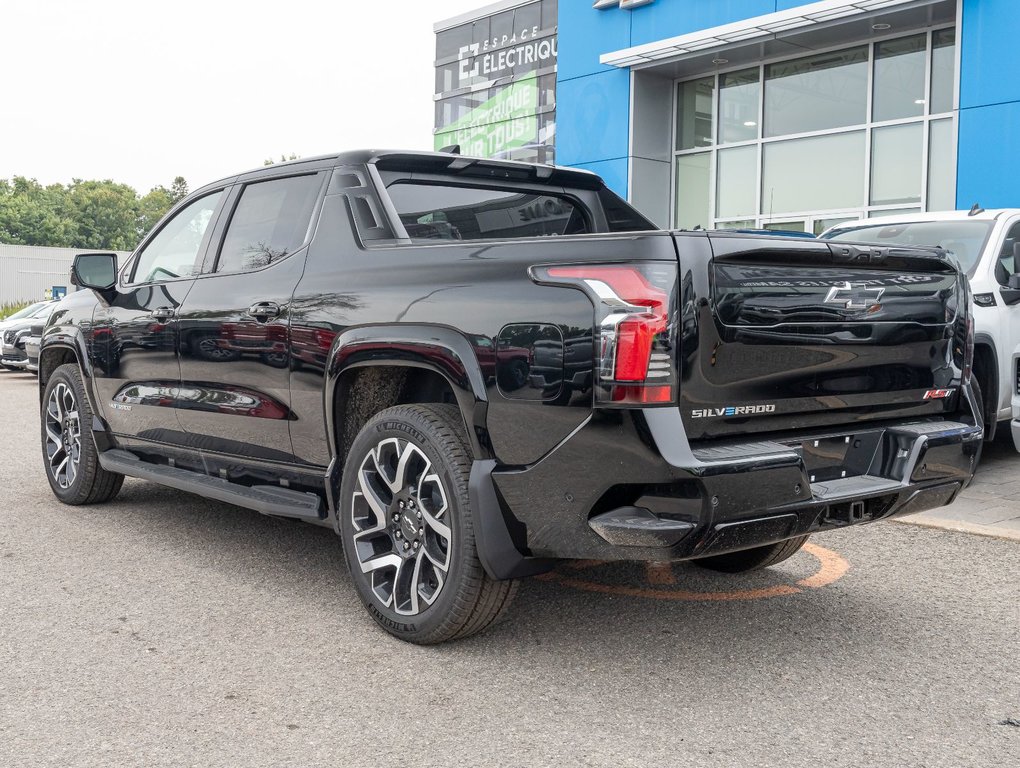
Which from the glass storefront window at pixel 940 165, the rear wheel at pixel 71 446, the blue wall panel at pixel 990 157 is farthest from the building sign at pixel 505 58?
the rear wheel at pixel 71 446

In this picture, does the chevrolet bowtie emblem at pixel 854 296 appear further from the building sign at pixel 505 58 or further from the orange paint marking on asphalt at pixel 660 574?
the building sign at pixel 505 58

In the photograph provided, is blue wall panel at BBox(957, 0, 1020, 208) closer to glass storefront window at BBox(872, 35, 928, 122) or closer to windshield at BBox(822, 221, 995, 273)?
glass storefront window at BBox(872, 35, 928, 122)

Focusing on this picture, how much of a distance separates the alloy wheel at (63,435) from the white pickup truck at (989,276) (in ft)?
16.5

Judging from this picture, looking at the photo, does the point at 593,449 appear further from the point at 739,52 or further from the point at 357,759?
the point at 739,52

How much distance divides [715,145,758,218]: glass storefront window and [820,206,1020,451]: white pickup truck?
32.8 feet

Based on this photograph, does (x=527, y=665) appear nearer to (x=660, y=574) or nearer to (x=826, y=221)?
(x=660, y=574)

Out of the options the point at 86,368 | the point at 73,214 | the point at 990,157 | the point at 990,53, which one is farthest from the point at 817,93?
the point at 73,214

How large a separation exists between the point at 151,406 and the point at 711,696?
3.28 m

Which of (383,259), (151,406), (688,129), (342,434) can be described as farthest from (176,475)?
(688,129)

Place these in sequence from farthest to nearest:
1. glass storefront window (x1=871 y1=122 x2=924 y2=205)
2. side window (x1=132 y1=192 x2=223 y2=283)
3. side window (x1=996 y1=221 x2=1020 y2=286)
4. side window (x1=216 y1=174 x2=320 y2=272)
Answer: glass storefront window (x1=871 y1=122 x2=924 y2=205) → side window (x1=996 y1=221 x2=1020 y2=286) → side window (x1=132 y1=192 x2=223 y2=283) → side window (x1=216 y1=174 x2=320 y2=272)

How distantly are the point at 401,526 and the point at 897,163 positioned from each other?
13958 millimetres

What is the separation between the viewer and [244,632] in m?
3.93

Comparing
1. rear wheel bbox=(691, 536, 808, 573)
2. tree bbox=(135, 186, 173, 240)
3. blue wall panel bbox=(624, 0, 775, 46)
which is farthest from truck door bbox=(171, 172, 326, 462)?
tree bbox=(135, 186, 173, 240)

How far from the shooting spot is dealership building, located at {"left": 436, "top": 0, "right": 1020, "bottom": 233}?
1416 cm
